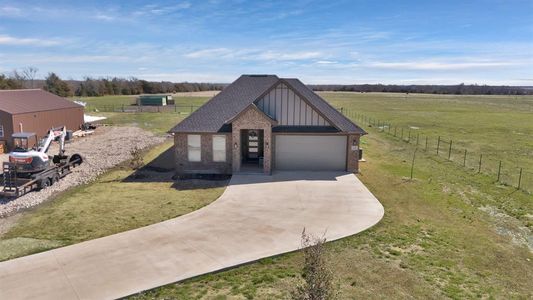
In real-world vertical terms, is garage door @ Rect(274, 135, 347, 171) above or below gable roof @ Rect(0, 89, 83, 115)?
below

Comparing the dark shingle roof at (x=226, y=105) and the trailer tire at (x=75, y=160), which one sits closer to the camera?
the dark shingle roof at (x=226, y=105)

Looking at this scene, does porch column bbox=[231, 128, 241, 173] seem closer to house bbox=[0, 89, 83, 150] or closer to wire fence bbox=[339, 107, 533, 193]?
wire fence bbox=[339, 107, 533, 193]

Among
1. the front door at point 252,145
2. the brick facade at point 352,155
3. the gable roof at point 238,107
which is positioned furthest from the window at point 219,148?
the brick facade at point 352,155

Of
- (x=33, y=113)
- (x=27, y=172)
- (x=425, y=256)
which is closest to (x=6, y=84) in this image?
(x=33, y=113)

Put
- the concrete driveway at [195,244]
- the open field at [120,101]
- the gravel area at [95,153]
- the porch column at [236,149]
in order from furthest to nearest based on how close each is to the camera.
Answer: the open field at [120,101], the porch column at [236,149], the gravel area at [95,153], the concrete driveway at [195,244]

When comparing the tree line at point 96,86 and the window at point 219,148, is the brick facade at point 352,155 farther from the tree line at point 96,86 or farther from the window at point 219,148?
the tree line at point 96,86

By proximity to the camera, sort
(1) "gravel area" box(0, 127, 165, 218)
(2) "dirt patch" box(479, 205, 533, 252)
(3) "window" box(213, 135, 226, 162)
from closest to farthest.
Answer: (2) "dirt patch" box(479, 205, 533, 252), (1) "gravel area" box(0, 127, 165, 218), (3) "window" box(213, 135, 226, 162)

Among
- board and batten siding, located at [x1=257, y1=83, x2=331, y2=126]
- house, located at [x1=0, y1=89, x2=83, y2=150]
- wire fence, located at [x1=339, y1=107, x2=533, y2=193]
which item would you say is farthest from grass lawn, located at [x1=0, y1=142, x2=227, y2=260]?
wire fence, located at [x1=339, y1=107, x2=533, y2=193]
